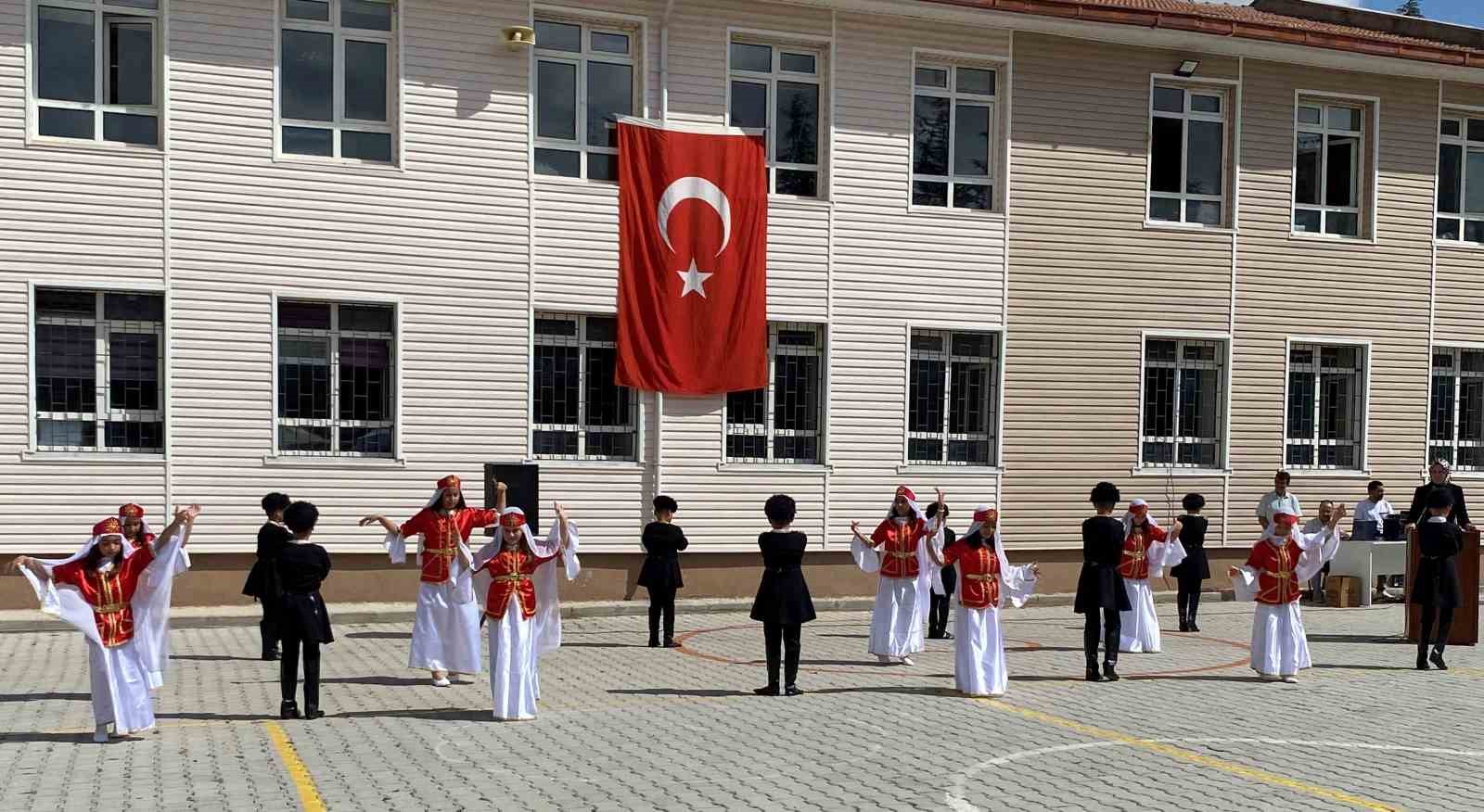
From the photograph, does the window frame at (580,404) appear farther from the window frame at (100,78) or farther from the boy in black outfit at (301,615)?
the boy in black outfit at (301,615)

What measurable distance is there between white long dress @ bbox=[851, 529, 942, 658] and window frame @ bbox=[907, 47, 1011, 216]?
719 cm

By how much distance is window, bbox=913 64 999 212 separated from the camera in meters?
20.5

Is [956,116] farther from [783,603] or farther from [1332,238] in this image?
[783,603]

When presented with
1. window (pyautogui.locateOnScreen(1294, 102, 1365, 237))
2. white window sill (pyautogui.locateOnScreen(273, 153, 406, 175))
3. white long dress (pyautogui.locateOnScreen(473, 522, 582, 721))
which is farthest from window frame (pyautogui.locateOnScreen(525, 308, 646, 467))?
window (pyautogui.locateOnScreen(1294, 102, 1365, 237))

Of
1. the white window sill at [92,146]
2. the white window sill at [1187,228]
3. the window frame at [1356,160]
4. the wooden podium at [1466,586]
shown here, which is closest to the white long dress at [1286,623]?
the wooden podium at [1466,586]

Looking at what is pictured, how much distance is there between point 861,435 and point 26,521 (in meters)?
10.6

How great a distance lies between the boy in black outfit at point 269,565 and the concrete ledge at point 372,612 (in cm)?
233

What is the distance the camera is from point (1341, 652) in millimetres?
16062

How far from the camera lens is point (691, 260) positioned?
19188 mm

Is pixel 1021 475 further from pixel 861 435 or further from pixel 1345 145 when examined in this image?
pixel 1345 145

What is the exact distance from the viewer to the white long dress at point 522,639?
36.7 ft

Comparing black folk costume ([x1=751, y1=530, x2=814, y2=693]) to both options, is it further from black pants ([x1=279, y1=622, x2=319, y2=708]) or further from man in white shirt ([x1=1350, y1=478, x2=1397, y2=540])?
man in white shirt ([x1=1350, y1=478, x2=1397, y2=540])

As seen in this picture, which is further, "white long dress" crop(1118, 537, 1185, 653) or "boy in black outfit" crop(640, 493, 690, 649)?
"white long dress" crop(1118, 537, 1185, 653)

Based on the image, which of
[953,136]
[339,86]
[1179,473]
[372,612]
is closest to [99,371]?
[372,612]
